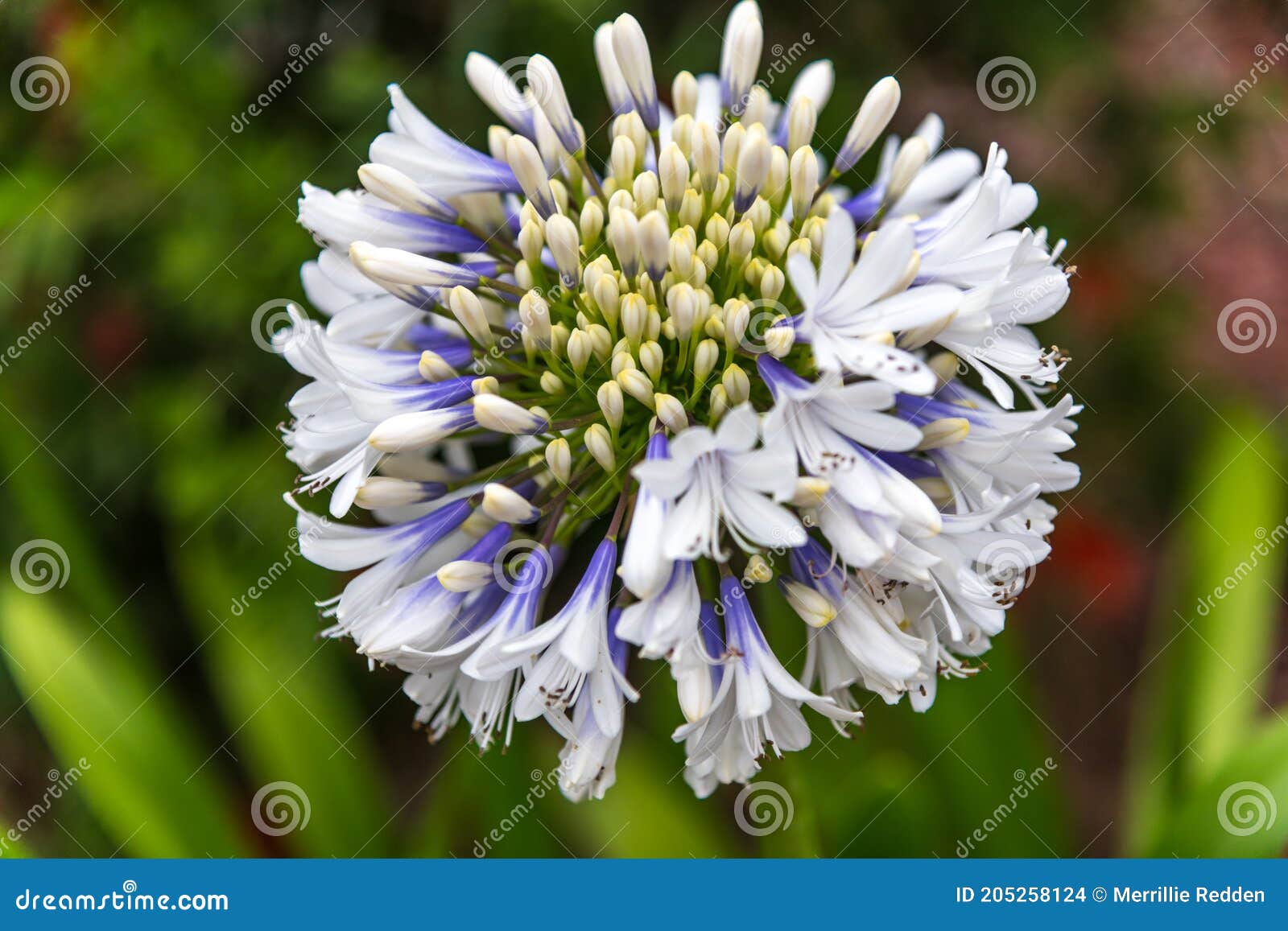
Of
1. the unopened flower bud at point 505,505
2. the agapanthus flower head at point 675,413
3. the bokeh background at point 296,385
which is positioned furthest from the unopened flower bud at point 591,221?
the bokeh background at point 296,385

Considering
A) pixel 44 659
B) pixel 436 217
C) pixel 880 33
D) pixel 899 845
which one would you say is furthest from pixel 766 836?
pixel 880 33

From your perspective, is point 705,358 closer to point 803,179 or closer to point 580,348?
point 580,348

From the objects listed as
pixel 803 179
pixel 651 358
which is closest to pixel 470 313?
pixel 651 358

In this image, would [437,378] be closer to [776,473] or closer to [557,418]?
[557,418]

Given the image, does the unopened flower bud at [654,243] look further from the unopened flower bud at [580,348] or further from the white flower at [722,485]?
the white flower at [722,485]

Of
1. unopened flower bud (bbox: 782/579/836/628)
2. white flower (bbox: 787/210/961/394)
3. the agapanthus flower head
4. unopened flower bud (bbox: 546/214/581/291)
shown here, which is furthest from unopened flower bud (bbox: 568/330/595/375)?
unopened flower bud (bbox: 782/579/836/628)

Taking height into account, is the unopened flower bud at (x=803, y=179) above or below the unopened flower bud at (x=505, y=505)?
above
